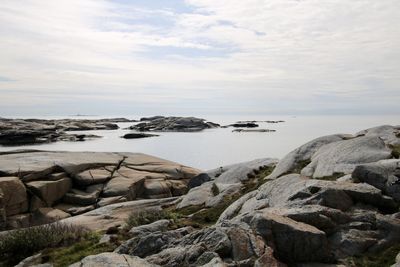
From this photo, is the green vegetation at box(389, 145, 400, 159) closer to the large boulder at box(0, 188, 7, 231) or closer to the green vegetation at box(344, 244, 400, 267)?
the green vegetation at box(344, 244, 400, 267)

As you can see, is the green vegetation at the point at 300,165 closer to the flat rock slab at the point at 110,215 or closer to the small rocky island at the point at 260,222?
the small rocky island at the point at 260,222

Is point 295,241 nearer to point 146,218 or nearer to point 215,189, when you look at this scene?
Answer: point 146,218

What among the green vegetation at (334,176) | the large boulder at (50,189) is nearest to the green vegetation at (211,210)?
the green vegetation at (334,176)

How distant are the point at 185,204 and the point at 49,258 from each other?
35.5ft

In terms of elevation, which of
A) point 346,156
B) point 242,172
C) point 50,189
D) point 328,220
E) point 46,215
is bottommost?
A: point 46,215

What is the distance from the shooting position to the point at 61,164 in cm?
3712

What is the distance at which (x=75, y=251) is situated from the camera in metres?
15.1

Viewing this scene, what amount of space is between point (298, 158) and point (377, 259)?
12.3 m

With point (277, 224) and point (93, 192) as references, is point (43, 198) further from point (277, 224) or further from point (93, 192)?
point (277, 224)

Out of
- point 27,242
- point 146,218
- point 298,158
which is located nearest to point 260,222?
point 146,218

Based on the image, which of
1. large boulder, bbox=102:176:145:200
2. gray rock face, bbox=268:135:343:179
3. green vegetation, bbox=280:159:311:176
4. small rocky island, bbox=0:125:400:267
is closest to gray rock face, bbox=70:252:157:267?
Answer: small rocky island, bbox=0:125:400:267

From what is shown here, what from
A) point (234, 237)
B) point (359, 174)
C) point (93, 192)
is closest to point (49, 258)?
point (234, 237)

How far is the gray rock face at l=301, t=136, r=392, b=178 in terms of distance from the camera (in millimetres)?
18516

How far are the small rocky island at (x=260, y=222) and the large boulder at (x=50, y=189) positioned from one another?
129 centimetres
